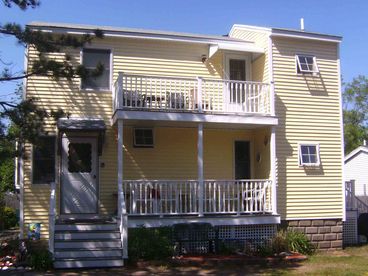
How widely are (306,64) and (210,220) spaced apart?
5.84 metres

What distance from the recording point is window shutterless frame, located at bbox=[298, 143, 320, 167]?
15062 mm

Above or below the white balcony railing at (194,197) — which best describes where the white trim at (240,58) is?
above

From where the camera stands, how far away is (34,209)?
1367 centimetres

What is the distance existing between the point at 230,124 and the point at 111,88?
143 inches

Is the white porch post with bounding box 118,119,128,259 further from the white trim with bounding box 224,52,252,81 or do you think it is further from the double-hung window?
the white trim with bounding box 224,52,252,81

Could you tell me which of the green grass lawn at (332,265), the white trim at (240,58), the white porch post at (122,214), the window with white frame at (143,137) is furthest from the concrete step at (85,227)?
the white trim at (240,58)

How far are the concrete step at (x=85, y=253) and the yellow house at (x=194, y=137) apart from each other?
0.80 m

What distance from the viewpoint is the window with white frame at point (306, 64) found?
15391 mm

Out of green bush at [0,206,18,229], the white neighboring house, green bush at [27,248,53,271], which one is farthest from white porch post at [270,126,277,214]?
the white neighboring house

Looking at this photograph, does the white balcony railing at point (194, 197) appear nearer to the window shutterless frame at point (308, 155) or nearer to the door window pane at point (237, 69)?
the window shutterless frame at point (308, 155)

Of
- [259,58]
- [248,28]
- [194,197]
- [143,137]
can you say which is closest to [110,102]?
[143,137]

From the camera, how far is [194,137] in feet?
50.5

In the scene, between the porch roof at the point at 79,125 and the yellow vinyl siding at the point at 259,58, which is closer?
the porch roof at the point at 79,125

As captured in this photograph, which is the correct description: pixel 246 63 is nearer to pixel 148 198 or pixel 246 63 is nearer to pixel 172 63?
pixel 172 63
